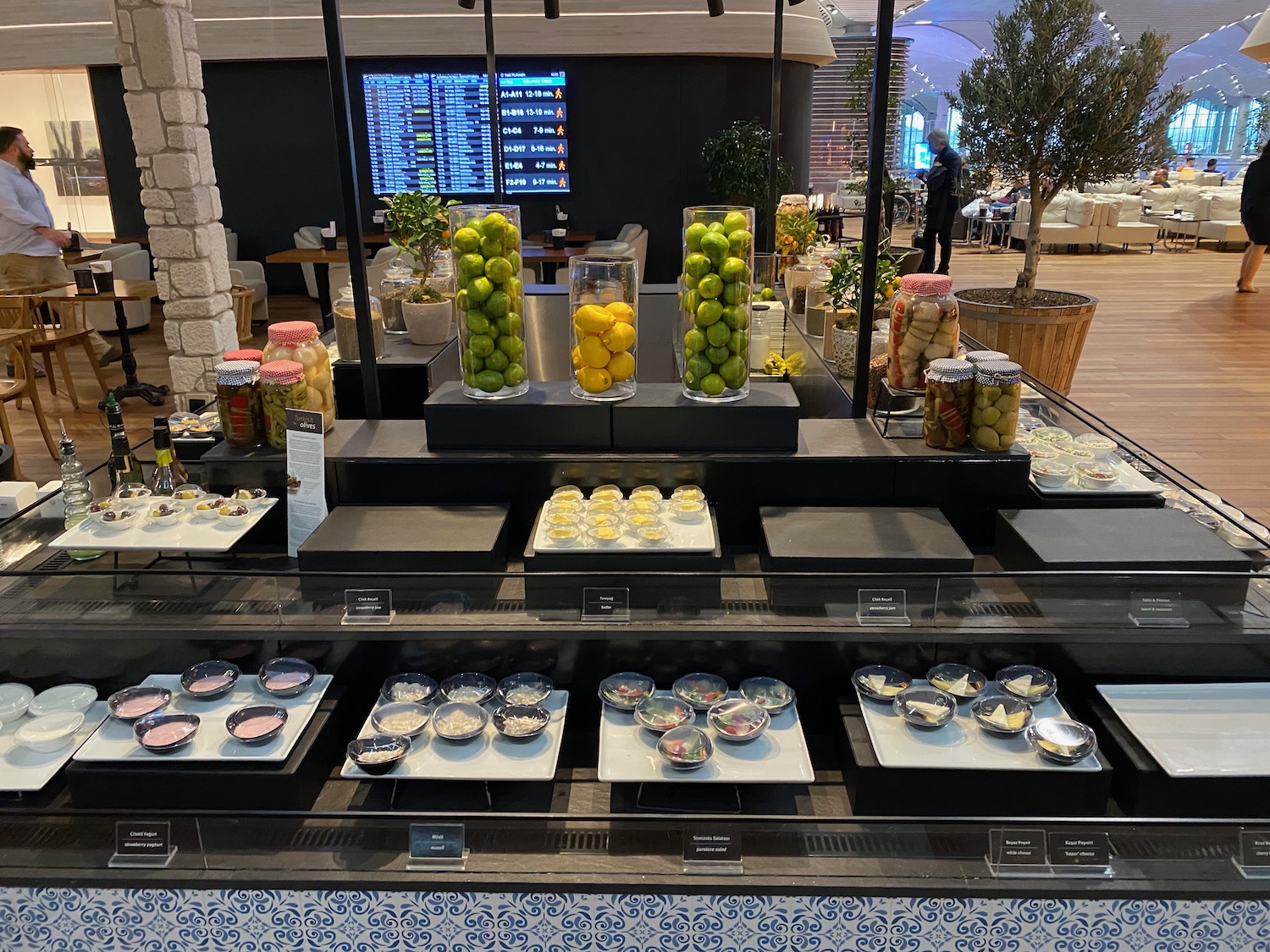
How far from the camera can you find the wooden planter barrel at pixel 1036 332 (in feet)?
16.7

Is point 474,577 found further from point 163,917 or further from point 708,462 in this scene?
point 163,917

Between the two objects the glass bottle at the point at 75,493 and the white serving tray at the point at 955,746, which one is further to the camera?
the glass bottle at the point at 75,493

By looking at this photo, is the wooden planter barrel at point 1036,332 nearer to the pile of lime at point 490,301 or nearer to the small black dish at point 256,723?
the pile of lime at point 490,301

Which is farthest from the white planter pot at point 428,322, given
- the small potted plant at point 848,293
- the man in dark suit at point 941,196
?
the man in dark suit at point 941,196

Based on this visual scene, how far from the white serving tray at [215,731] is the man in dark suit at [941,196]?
368 inches

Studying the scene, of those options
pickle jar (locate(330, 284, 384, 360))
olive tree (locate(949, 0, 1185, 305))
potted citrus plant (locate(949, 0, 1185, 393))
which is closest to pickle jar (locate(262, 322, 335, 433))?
pickle jar (locate(330, 284, 384, 360))

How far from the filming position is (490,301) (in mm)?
2064

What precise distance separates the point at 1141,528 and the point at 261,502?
6.26 feet

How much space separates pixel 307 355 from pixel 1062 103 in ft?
15.0

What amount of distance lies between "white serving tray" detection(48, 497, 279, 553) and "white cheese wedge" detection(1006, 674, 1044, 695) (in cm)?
159

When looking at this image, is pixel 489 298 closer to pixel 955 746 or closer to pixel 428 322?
pixel 428 322

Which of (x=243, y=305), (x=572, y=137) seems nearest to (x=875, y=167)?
(x=243, y=305)

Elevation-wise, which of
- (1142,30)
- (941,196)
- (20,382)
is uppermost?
(1142,30)

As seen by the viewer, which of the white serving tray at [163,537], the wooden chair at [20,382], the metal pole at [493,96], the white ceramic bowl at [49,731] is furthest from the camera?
the wooden chair at [20,382]
